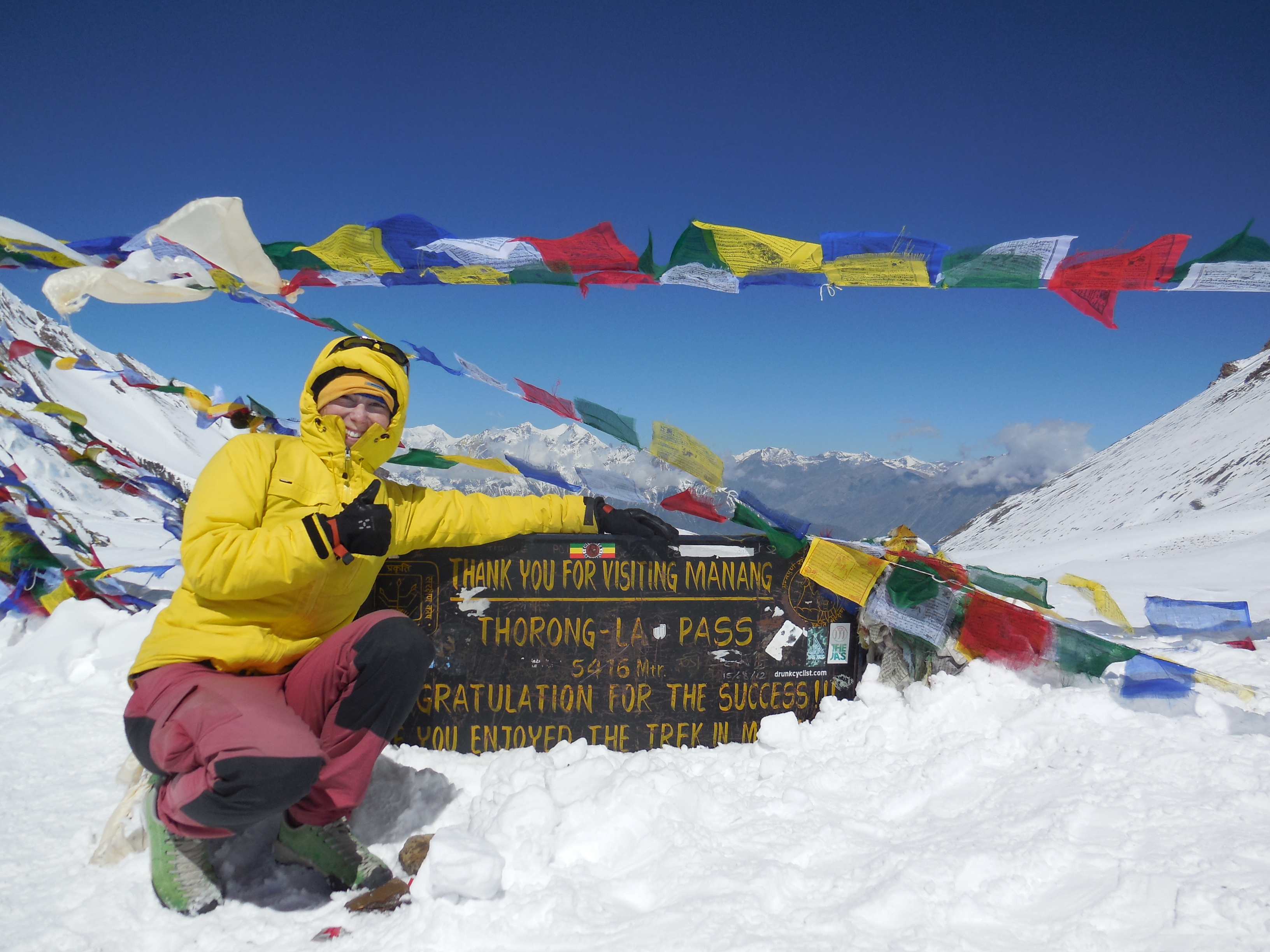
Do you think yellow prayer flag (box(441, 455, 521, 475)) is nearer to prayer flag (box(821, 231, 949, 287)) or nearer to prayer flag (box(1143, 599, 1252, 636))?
prayer flag (box(821, 231, 949, 287))

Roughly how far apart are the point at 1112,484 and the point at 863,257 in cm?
1618

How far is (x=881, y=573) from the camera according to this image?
3246mm

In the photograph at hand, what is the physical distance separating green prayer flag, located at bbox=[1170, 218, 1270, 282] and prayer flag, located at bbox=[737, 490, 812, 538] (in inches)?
89.4

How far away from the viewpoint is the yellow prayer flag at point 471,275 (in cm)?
375

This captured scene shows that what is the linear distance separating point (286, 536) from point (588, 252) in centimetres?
207

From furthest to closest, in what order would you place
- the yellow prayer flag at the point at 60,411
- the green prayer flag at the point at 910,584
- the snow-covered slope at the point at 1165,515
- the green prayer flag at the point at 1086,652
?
the snow-covered slope at the point at 1165,515 < the yellow prayer flag at the point at 60,411 < the green prayer flag at the point at 910,584 < the green prayer flag at the point at 1086,652

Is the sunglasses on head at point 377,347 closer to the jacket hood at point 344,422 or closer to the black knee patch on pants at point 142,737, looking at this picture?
the jacket hood at point 344,422

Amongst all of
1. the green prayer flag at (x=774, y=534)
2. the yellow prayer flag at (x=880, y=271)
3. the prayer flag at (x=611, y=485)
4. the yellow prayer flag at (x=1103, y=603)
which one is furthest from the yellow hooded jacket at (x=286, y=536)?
the yellow prayer flag at (x=1103, y=603)

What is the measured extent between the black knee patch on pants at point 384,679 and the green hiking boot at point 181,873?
0.57 meters

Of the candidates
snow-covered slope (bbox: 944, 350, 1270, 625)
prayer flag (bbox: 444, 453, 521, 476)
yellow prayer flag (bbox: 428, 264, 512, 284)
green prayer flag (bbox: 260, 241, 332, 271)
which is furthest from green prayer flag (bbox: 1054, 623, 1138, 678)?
green prayer flag (bbox: 260, 241, 332, 271)

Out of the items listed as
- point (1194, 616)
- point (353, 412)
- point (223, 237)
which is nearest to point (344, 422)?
point (353, 412)

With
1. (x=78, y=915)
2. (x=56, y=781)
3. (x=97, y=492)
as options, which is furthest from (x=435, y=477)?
(x=97, y=492)

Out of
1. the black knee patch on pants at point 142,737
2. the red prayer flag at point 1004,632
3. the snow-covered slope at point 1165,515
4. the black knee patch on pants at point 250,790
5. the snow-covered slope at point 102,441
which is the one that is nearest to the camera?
the black knee patch on pants at point 250,790

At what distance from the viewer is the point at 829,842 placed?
2262mm
